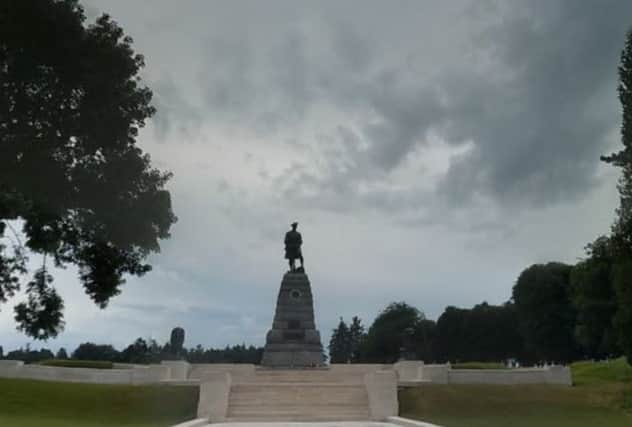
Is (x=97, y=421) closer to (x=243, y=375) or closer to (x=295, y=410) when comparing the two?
(x=295, y=410)

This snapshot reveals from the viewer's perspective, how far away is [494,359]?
236ft

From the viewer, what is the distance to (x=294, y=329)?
113 ft

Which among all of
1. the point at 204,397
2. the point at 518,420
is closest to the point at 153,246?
the point at 204,397

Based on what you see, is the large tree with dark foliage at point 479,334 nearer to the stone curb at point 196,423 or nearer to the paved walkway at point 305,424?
the paved walkway at point 305,424

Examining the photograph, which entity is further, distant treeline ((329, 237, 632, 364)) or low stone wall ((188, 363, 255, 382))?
distant treeline ((329, 237, 632, 364))

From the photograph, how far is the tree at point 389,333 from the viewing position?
82562mm

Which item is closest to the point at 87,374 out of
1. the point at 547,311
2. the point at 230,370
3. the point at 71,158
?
the point at 230,370

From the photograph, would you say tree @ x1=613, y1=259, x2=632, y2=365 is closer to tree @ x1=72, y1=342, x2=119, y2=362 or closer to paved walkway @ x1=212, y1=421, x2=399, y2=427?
paved walkway @ x1=212, y1=421, x2=399, y2=427

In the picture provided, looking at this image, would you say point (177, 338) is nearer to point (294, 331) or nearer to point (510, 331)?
point (294, 331)

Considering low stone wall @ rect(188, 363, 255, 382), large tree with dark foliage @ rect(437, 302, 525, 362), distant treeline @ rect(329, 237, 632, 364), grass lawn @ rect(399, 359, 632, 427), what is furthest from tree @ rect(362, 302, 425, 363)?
grass lawn @ rect(399, 359, 632, 427)

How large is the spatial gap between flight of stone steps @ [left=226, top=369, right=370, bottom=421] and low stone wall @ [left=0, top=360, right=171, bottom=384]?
20.3 feet

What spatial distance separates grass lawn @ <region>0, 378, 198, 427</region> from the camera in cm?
1864

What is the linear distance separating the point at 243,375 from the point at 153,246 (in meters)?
14.2

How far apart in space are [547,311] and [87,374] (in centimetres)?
4258
